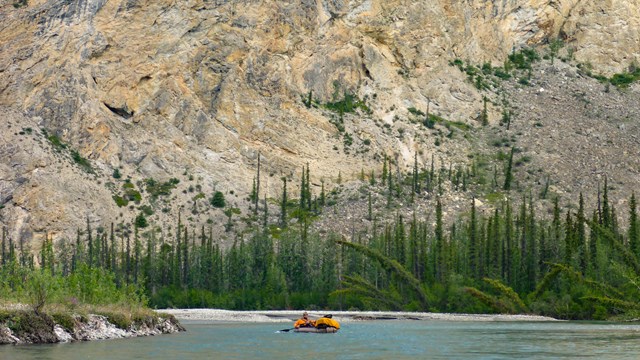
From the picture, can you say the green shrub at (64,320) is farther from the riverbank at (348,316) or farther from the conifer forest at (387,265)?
the riverbank at (348,316)

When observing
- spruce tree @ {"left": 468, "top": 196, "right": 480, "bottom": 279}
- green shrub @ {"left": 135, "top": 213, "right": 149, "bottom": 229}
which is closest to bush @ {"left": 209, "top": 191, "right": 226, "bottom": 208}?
green shrub @ {"left": 135, "top": 213, "right": 149, "bottom": 229}

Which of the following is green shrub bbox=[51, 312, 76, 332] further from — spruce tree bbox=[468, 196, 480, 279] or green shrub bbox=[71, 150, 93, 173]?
green shrub bbox=[71, 150, 93, 173]

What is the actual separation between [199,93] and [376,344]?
93788 mm

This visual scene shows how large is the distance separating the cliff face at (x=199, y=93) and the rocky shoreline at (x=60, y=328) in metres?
66.1

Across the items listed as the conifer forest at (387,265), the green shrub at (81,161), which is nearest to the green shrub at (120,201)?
the conifer forest at (387,265)

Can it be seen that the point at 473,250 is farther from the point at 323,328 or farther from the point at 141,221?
the point at 141,221

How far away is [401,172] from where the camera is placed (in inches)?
5817

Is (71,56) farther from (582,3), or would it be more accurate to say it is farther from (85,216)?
(582,3)

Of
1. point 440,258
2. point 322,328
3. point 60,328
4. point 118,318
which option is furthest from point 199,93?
point 60,328

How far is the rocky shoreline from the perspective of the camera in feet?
167

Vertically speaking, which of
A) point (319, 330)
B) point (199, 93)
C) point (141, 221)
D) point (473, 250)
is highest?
point (199, 93)

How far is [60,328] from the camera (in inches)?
2117

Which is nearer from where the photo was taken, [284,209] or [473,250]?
[473,250]

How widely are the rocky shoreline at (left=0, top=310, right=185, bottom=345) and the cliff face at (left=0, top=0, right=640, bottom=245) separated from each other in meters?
66.1
